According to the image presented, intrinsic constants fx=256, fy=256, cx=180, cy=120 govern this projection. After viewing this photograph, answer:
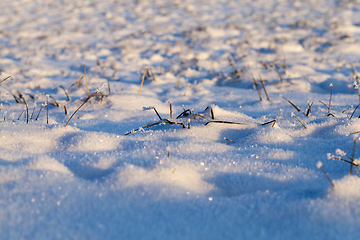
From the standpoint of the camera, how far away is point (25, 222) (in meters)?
0.71

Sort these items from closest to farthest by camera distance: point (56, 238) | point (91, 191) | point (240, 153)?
1. point (56, 238)
2. point (91, 191)
3. point (240, 153)

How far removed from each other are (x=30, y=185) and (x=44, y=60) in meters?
4.34

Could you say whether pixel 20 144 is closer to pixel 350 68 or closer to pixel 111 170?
pixel 111 170

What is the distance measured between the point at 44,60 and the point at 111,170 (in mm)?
4336

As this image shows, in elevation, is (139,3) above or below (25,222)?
above

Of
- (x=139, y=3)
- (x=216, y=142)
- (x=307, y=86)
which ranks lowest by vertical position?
(x=307, y=86)

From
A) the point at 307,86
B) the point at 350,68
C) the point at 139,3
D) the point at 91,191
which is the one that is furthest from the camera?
the point at 139,3

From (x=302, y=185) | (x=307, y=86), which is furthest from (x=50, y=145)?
(x=307, y=86)

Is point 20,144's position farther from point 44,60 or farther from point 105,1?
point 105,1

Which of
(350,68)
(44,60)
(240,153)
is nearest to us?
(240,153)

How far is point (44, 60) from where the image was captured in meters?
4.54

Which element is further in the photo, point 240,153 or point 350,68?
point 350,68

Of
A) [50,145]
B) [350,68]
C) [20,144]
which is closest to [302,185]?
[50,145]

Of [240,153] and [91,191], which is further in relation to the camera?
[240,153]
